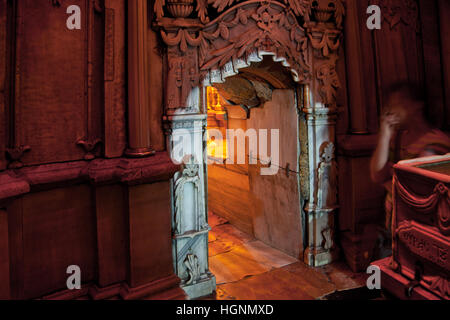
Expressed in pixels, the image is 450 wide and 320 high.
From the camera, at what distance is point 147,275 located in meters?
3.39

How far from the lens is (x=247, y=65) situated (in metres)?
4.06

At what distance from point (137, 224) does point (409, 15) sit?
4643mm

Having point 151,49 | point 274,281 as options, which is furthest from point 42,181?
point 274,281

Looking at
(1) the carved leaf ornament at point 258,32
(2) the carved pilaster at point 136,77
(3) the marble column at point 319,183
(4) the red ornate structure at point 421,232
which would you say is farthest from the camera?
(3) the marble column at point 319,183

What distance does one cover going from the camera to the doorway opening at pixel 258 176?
4.80 m

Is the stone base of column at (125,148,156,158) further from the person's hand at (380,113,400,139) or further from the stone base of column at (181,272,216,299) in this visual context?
the person's hand at (380,113,400,139)

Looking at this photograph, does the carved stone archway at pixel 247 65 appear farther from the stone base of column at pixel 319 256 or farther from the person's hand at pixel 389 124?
the person's hand at pixel 389 124

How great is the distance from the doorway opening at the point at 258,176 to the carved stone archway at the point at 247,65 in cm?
22

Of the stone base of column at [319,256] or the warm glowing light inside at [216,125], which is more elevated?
the warm glowing light inside at [216,125]

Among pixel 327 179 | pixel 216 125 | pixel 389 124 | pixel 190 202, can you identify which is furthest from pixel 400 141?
pixel 216 125

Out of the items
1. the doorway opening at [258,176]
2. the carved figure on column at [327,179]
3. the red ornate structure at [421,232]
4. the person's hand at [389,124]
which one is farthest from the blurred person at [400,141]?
the doorway opening at [258,176]

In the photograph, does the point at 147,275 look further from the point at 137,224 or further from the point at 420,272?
the point at 420,272

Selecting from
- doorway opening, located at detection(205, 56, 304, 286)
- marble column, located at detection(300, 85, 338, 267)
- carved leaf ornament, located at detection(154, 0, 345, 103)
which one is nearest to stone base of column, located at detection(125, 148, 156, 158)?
carved leaf ornament, located at detection(154, 0, 345, 103)

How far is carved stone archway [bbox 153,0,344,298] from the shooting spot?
144 inches
